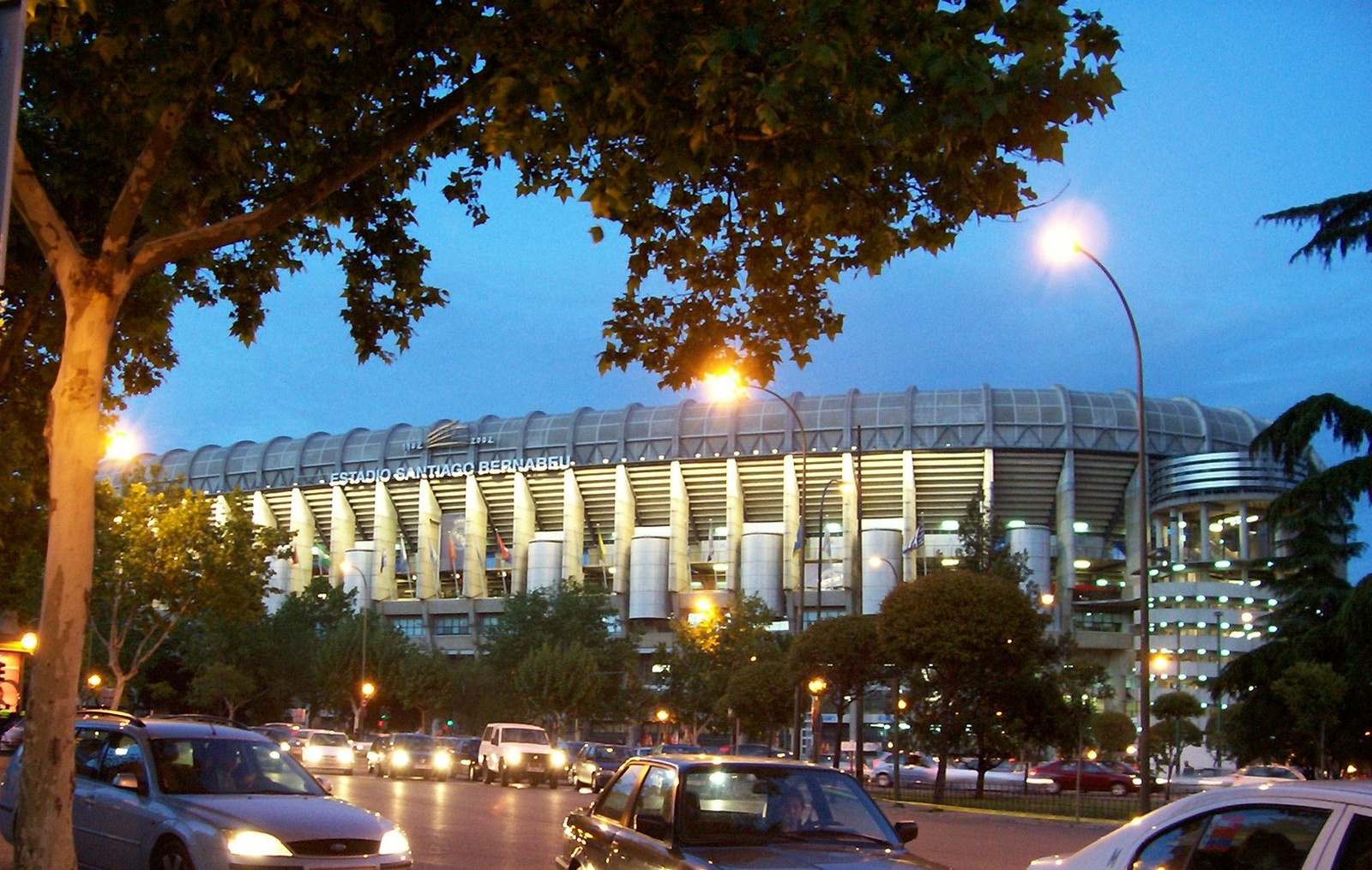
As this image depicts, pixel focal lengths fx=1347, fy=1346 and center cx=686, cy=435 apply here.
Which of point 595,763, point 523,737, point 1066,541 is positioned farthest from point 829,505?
point 595,763

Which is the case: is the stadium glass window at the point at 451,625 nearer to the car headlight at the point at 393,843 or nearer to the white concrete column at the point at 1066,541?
the white concrete column at the point at 1066,541

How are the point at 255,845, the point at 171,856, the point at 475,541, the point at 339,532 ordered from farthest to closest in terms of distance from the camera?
the point at 339,532 < the point at 475,541 < the point at 171,856 < the point at 255,845

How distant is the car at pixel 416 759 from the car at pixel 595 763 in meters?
5.88

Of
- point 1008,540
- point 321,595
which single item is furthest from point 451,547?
point 1008,540

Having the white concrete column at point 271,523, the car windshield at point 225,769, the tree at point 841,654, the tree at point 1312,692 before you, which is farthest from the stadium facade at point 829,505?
the car windshield at point 225,769

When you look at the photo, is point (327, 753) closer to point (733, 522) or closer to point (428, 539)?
point (733, 522)

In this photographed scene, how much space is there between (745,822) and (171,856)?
16.8ft

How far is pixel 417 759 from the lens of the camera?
45.2 meters

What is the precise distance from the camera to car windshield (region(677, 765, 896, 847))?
743 cm

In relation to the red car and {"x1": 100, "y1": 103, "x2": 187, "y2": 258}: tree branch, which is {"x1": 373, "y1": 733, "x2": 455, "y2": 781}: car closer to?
the red car

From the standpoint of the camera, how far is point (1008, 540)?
8331 centimetres

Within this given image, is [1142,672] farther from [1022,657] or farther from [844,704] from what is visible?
[844,704]

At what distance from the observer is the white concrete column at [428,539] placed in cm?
9638

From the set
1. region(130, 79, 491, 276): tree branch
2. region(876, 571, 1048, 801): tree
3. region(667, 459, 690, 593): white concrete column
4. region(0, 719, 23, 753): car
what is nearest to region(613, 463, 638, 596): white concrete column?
region(667, 459, 690, 593): white concrete column
